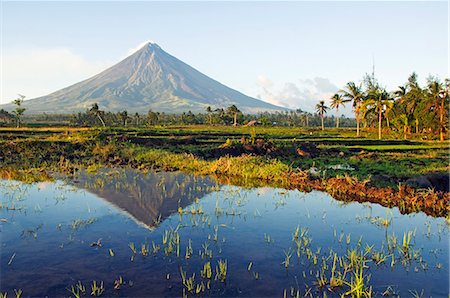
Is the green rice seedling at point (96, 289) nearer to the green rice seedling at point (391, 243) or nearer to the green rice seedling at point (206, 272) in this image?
the green rice seedling at point (206, 272)

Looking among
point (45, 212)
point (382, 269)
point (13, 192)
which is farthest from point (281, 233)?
point (13, 192)

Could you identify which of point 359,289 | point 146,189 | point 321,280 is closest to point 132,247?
point 321,280

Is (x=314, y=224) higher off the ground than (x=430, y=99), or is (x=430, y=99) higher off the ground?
(x=430, y=99)

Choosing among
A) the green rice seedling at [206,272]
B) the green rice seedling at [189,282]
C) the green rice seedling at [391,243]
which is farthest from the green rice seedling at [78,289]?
the green rice seedling at [391,243]

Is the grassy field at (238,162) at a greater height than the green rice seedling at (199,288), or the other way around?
the grassy field at (238,162)

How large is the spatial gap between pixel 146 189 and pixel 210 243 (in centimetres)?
760

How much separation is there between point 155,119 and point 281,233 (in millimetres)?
82675

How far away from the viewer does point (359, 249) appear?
371 inches

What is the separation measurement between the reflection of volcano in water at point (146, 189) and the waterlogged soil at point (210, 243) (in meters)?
0.09

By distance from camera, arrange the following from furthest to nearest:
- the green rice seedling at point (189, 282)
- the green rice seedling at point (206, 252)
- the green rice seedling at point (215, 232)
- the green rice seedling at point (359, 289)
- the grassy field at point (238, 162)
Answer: the grassy field at point (238, 162) < the green rice seedling at point (215, 232) < the green rice seedling at point (206, 252) < the green rice seedling at point (189, 282) < the green rice seedling at point (359, 289)

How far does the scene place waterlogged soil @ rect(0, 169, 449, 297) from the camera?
24.5 ft

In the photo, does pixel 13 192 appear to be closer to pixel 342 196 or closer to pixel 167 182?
pixel 167 182

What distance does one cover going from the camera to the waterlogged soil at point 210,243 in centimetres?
746

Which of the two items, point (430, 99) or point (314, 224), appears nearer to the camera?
point (314, 224)
